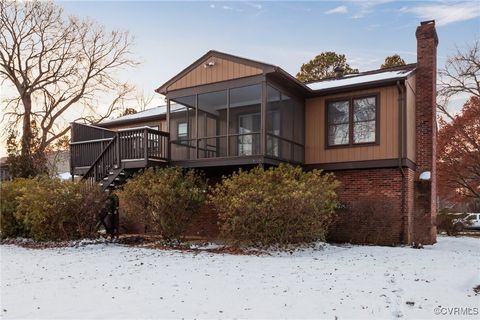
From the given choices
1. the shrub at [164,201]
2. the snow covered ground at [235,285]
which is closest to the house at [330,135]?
the shrub at [164,201]

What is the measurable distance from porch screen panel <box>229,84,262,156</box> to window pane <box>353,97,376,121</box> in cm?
319

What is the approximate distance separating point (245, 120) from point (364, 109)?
447cm

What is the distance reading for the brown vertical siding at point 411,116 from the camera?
13.2 meters

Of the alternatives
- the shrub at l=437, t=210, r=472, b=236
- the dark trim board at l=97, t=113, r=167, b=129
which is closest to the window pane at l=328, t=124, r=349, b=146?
the dark trim board at l=97, t=113, r=167, b=129

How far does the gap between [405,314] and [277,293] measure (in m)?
1.71

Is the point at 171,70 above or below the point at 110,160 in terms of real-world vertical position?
above

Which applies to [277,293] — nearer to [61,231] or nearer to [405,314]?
[405,314]

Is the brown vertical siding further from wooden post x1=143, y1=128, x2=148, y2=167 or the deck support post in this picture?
wooden post x1=143, y1=128, x2=148, y2=167

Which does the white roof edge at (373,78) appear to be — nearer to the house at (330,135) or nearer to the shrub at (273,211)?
the house at (330,135)

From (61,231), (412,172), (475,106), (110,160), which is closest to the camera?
(61,231)

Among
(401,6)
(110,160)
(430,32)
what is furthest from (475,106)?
(110,160)

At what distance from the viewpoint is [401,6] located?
13.2 metres

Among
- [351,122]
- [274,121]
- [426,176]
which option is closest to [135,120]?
[274,121]

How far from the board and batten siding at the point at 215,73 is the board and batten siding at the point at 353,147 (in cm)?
283
